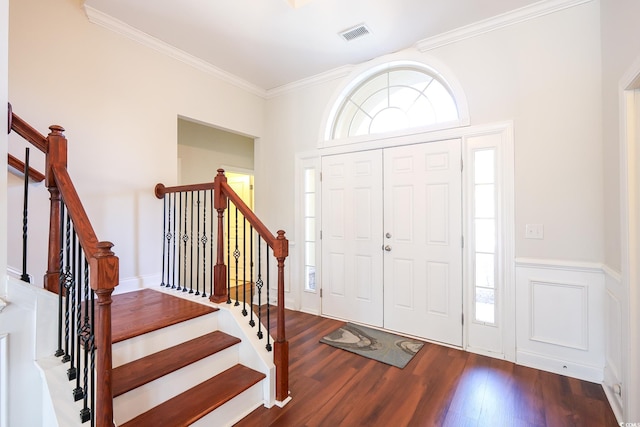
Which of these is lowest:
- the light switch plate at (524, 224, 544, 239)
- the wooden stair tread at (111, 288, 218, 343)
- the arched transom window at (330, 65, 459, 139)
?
the wooden stair tread at (111, 288, 218, 343)

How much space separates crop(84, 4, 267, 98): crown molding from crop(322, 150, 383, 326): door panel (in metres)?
1.56

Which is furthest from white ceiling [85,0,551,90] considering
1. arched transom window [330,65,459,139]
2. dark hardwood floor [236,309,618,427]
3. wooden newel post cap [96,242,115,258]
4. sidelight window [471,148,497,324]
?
dark hardwood floor [236,309,618,427]

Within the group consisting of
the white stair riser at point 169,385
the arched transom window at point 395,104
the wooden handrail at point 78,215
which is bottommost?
the white stair riser at point 169,385

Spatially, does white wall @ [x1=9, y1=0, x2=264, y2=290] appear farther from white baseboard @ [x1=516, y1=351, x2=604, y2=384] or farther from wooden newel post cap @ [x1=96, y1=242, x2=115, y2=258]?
white baseboard @ [x1=516, y1=351, x2=604, y2=384]

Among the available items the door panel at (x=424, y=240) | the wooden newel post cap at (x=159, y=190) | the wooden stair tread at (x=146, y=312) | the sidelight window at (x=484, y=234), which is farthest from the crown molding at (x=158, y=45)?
the sidelight window at (x=484, y=234)

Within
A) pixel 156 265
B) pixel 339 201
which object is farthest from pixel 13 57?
pixel 339 201

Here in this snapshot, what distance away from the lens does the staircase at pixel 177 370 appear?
5.21 feet

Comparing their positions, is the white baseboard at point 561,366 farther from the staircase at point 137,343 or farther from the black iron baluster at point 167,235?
the black iron baluster at point 167,235

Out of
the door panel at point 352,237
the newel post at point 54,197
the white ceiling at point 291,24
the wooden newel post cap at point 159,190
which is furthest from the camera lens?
the door panel at point 352,237

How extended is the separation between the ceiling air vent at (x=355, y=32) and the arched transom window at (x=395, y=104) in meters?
0.61

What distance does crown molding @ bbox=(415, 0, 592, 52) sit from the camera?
2.40m

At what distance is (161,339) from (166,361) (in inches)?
7.2

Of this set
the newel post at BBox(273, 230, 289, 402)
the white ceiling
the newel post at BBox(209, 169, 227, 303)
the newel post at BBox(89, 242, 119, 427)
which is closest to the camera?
the newel post at BBox(89, 242, 119, 427)

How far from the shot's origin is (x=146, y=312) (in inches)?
84.5
